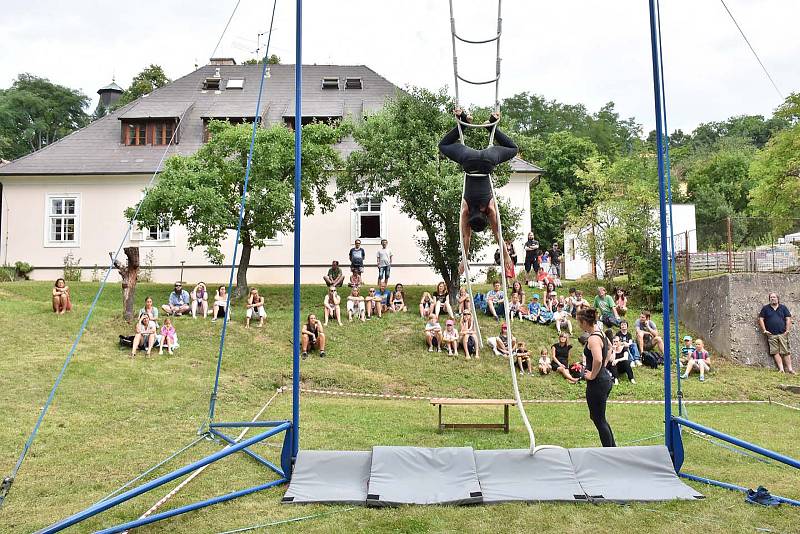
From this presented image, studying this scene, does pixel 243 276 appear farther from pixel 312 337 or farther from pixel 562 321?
pixel 562 321

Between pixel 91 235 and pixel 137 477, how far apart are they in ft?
63.0

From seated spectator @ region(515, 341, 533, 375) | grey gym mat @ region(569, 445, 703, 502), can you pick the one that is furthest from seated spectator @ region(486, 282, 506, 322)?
grey gym mat @ region(569, 445, 703, 502)

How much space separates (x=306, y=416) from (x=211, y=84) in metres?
20.7

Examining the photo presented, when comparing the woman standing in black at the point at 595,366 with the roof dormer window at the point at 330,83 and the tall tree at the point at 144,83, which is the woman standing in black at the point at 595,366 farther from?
the tall tree at the point at 144,83

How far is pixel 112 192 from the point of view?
77.1 feet

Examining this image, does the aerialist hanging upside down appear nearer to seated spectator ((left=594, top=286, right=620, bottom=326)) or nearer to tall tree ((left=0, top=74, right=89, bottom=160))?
seated spectator ((left=594, top=286, right=620, bottom=326))

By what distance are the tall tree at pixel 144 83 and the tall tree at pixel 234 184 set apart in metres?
20.7

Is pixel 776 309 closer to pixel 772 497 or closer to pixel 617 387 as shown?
pixel 617 387

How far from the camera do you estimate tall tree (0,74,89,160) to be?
4309 cm

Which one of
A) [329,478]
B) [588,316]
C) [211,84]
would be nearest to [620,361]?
[588,316]

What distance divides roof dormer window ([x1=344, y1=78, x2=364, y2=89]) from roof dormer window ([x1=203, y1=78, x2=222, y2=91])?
5141 mm

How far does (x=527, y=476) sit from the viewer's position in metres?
5.99

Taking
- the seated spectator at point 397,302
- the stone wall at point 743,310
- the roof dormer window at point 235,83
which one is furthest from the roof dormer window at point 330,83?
the stone wall at point 743,310

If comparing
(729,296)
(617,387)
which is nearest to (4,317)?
(617,387)
